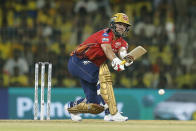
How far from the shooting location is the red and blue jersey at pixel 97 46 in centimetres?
959

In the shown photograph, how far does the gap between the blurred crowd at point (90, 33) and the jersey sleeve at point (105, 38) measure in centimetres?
524

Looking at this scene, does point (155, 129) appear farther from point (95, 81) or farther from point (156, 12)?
point (156, 12)

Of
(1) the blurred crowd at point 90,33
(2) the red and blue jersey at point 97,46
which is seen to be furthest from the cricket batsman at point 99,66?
(1) the blurred crowd at point 90,33

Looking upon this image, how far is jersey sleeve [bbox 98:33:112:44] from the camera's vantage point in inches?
373

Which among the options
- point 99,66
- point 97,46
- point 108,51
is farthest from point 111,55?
point 99,66

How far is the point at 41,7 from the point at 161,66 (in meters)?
4.08

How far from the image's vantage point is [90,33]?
16016 millimetres

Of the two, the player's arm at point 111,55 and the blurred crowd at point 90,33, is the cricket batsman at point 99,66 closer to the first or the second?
the player's arm at point 111,55

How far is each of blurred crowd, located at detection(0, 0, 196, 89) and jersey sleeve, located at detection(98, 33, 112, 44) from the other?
5.24m

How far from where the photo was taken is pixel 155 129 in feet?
27.3

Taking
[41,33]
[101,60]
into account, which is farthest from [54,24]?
[101,60]

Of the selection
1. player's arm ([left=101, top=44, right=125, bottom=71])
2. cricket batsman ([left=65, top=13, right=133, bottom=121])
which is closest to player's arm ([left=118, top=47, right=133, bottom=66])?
cricket batsman ([left=65, top=13, right=133, bottom=121])

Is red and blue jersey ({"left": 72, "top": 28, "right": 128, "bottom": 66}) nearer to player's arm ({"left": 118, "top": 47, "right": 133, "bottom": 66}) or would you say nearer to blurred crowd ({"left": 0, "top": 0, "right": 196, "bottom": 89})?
player's arm ({"left": 118, "top": 47, "right": 133, "bottom": 66})

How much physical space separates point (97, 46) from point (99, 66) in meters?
0.34
